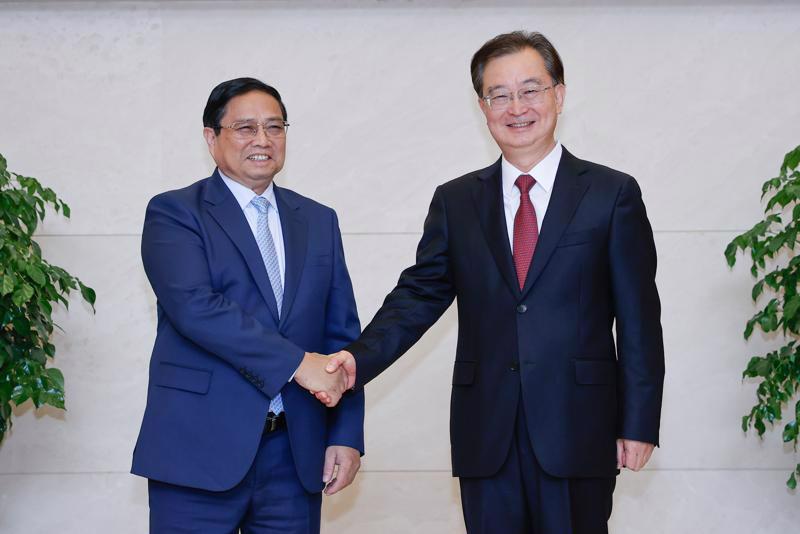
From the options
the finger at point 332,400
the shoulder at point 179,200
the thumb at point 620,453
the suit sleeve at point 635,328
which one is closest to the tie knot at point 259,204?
the shoulder at point 179,200

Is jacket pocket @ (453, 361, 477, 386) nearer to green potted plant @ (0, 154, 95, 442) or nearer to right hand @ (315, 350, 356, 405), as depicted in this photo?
right hand @ (315, 350, 356, 405)

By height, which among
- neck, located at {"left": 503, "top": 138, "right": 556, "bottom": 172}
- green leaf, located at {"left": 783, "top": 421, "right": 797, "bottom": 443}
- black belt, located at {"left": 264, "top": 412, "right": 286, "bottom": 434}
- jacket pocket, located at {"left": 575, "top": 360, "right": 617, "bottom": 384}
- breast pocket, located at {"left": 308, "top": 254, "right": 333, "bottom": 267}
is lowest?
green leaf, located at {"left": 783, "top": 421, "right": 797, "bottom": 443}

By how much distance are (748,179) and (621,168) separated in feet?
1.67

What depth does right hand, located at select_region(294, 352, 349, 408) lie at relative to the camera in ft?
7.57

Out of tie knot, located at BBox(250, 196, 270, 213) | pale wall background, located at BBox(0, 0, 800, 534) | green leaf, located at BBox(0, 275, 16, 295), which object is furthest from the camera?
pale wall background, located at BBox(0, 0, 800, 534)

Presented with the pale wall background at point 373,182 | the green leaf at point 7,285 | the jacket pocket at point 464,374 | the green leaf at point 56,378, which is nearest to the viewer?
the jacket pocket at point 464,374

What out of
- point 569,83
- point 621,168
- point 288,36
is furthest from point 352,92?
point 621,168

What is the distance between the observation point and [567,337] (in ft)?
7.30

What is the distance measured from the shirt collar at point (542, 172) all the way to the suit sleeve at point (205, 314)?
660 mm

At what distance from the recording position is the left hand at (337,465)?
247 cm

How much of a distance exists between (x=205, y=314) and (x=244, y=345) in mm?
118

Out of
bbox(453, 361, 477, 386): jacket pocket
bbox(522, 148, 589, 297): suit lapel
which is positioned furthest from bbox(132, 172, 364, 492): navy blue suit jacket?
bbox(522, 148, 589, 297): suit lapel

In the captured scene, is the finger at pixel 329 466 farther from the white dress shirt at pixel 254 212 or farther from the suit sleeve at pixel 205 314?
the white dress shirt at pixel 254 212

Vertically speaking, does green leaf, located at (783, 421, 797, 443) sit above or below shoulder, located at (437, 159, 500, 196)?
below
